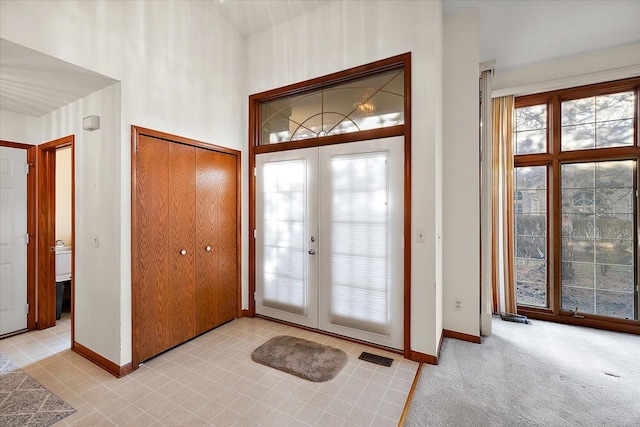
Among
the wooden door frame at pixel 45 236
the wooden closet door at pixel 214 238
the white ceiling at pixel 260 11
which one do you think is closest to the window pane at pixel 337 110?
the wooden closet door at pixel 214 238

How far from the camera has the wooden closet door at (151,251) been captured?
2508mm

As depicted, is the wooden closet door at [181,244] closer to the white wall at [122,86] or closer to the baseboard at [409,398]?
the white wall at [122,86]

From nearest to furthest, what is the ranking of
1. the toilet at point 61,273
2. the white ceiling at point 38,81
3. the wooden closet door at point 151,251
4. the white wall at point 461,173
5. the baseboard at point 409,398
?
1. the baseboard at point 409,398
2. the white ceiling at point 38,81
3. the wooden closet door at point 151,251
4. the white wall at point 461,173
5. the toilet at point 61,273

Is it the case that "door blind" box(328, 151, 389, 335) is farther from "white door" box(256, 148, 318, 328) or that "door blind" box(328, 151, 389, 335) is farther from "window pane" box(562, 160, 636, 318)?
"window pane" box(562, 160, 636, 318)

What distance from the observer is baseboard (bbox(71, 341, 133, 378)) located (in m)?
2.38

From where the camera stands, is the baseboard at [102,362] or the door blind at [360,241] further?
the door blind at [360,241]

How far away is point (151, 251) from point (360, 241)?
1964mm

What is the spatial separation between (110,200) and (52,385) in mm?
1504

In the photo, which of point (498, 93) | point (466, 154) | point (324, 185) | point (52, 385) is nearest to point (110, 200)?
point (52, 385)

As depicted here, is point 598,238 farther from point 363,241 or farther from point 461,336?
point 363,241

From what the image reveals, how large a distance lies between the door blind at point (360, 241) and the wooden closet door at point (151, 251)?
64.2 inches

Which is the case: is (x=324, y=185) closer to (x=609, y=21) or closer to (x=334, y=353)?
(x=334, y=353)

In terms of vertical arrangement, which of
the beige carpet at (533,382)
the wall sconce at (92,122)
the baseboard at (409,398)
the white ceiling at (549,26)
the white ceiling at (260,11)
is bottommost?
the beige carpet at (533,382)

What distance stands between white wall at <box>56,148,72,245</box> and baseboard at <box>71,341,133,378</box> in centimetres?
224
